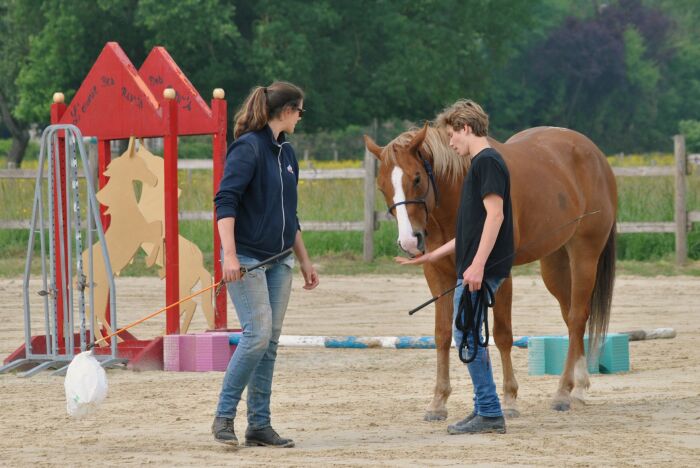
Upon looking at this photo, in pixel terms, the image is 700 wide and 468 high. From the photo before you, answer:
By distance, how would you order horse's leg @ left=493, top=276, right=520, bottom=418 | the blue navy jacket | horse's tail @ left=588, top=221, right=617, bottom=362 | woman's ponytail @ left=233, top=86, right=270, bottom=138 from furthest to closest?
horse's tail @ left=588, top=221, right=617, bottom=362
horse's leg @ left=493, top=276, right=520, bottom=418
woman's ponytail @ left=233, top=86, right=270, bottom=138
the blue navy jacket

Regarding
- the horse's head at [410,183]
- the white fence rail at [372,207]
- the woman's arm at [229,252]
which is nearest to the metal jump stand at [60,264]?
the horse's head at [410,183]

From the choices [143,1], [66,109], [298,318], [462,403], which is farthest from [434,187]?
[143,1]

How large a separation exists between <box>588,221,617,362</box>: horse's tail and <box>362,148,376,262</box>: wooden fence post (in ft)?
31.8

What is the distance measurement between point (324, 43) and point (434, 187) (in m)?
29.7

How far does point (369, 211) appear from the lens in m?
18.0

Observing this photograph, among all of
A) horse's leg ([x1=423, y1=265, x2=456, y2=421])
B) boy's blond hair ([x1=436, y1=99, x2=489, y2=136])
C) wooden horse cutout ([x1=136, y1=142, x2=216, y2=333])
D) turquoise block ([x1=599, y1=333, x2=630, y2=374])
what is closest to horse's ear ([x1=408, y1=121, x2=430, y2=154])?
boy's blond hair ([x1=436, y1=99, x2=489, y2=136])

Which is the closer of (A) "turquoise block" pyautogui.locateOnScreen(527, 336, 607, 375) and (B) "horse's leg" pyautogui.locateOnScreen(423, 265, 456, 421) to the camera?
(B) "horse's leg" pyautogui.locateOnScreen(423, 265, 456, 421)

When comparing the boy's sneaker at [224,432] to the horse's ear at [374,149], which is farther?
the horse's ear at [374,149]

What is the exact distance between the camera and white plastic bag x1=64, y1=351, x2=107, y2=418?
5.98m

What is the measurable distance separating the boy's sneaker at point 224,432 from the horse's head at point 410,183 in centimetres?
134

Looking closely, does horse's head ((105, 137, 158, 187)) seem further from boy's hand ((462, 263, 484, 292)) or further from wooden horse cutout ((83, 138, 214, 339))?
boy's hand ((462, 263, 484, 292))

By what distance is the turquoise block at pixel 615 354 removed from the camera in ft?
27.8

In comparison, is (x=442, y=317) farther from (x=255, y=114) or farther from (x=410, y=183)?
(x=255, y=114)

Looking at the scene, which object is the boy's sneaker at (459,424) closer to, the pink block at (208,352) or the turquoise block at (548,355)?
the turquoise block at (548,355)
